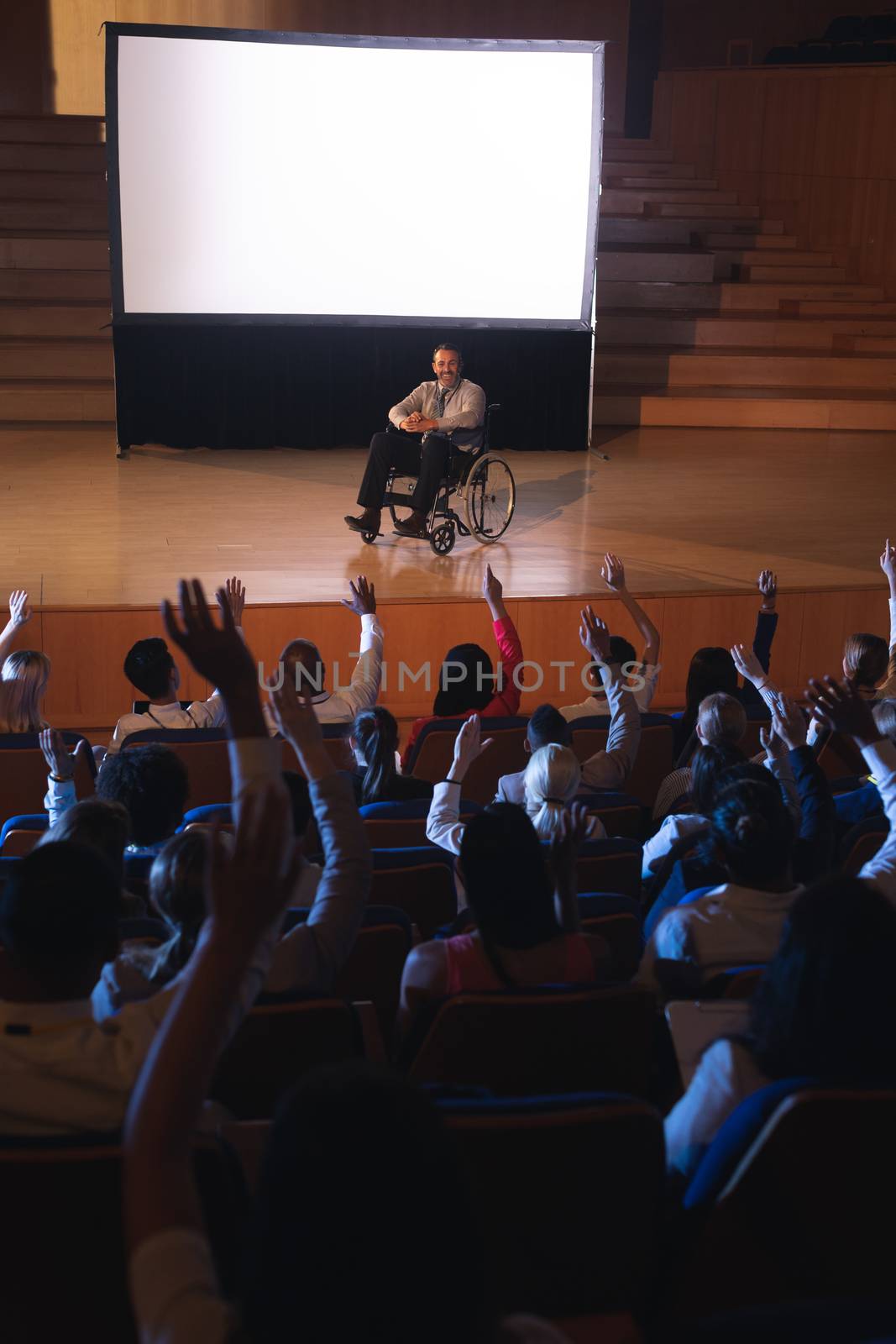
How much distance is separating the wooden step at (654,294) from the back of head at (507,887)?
913 centimetres

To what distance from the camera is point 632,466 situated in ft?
26.8

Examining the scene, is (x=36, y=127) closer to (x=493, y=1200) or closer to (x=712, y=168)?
(x=712, y=168)

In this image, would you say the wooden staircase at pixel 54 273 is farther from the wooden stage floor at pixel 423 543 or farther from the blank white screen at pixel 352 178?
the blank white screen at pixel 352 178

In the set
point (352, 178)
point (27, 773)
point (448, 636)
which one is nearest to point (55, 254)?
point (352, 178)

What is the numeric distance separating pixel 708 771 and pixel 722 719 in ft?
1.40

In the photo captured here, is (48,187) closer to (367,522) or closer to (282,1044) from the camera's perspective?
(367,522)

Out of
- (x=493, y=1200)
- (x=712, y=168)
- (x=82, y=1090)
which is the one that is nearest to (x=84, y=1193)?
(x=82, y=1090)

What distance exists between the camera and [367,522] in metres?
6.19

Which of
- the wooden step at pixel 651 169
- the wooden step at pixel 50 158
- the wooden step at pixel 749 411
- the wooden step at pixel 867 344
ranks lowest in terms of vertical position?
the wooden step at pixel 749 411

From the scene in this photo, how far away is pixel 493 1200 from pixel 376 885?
4.00 ft

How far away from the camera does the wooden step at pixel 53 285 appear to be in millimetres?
9641

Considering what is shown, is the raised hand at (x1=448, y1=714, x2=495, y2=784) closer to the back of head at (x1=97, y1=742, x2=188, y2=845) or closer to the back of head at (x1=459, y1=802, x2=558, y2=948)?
the back of head at (x1=97, y1=742, x2=188, y2=845)

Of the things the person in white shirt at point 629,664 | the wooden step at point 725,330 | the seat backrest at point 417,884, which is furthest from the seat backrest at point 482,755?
the wooden step at point 725,330

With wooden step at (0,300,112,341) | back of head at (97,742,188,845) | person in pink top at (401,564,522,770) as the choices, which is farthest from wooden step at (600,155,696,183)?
back of head at (97,742,188,845)
